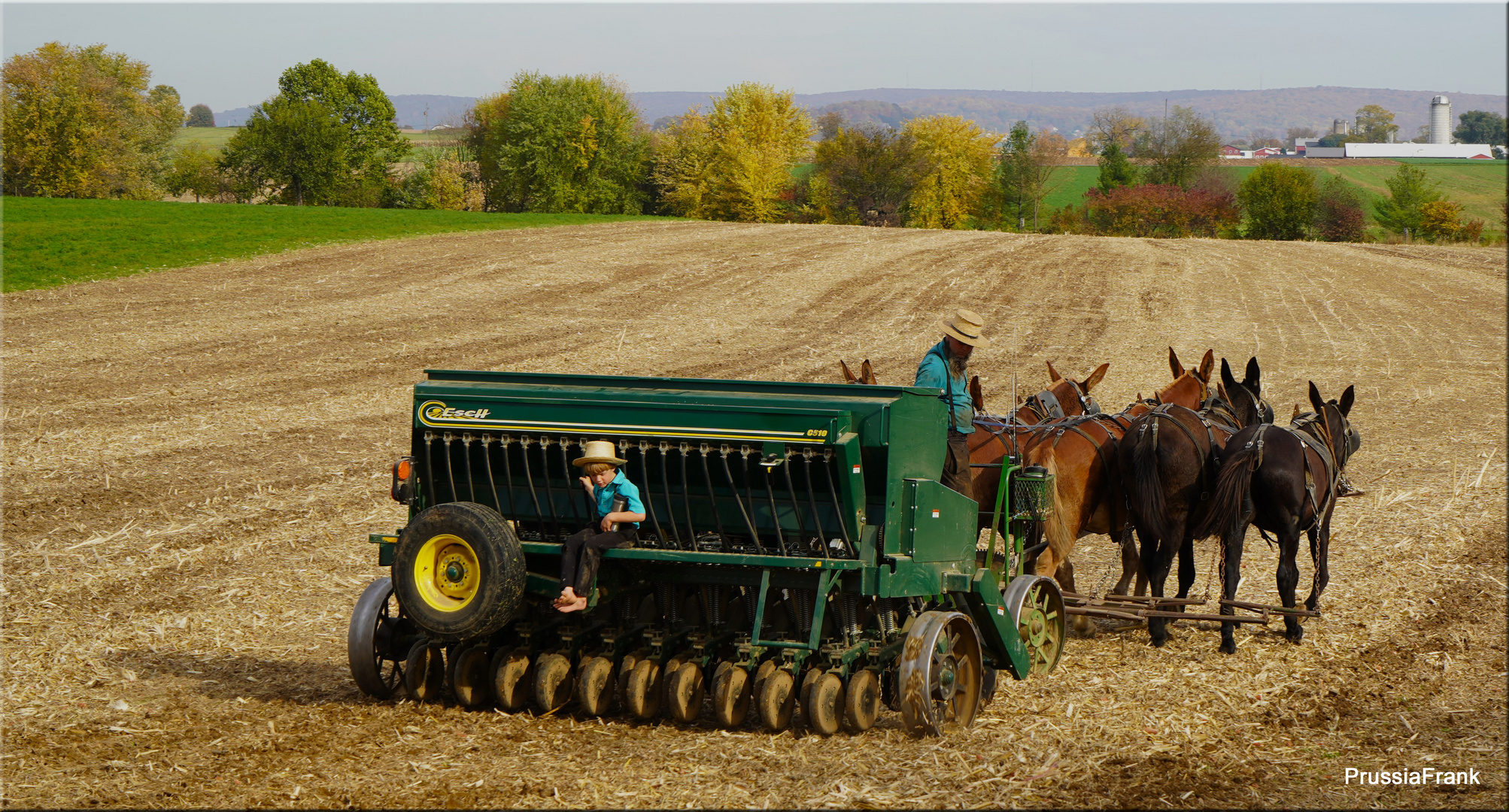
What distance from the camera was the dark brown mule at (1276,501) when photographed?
966 centimetres

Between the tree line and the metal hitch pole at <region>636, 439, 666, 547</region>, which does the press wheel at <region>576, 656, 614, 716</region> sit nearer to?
the metal hitch pole at <region>636, 439, 666, 547</region>

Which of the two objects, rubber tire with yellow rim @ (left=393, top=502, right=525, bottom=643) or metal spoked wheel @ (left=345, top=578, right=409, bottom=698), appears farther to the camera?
metal spoked wheel @ (left=345, top=578, right=409, bottom=698)

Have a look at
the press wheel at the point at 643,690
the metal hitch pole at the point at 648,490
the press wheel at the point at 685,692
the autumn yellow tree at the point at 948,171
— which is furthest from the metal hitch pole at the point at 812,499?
the autumn yellow tree at the point at 948,171

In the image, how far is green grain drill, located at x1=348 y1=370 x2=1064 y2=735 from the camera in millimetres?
6848

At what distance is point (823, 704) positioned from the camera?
683cm

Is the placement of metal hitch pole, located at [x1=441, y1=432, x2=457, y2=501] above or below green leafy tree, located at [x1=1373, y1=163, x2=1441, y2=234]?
below

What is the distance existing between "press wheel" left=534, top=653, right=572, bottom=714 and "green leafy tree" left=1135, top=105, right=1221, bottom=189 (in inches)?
2654

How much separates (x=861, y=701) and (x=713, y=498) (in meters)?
1.43

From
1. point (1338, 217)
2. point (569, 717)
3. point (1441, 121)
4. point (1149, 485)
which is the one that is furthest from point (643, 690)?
point (1441, 121)

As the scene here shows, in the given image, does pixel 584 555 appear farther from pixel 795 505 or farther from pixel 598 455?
pixel 795 505

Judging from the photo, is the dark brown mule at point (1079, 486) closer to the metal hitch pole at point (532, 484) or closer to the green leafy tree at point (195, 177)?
the metal hitch pole at point (532, 484)

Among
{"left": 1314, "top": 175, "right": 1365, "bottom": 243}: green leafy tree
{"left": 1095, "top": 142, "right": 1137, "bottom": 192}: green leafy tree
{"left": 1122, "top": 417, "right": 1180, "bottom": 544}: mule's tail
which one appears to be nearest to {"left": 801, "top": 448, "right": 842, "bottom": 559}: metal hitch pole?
{"left": 1122, "top": 417, "right": 1180, "bottom": 544}: mule's tail

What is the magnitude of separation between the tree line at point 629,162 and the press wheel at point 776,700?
56.9 m

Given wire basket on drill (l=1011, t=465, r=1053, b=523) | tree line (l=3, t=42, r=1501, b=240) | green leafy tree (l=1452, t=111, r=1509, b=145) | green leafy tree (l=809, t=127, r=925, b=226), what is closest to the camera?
wire basket on drill (l=1011, t=465, r=1053, b=523)
